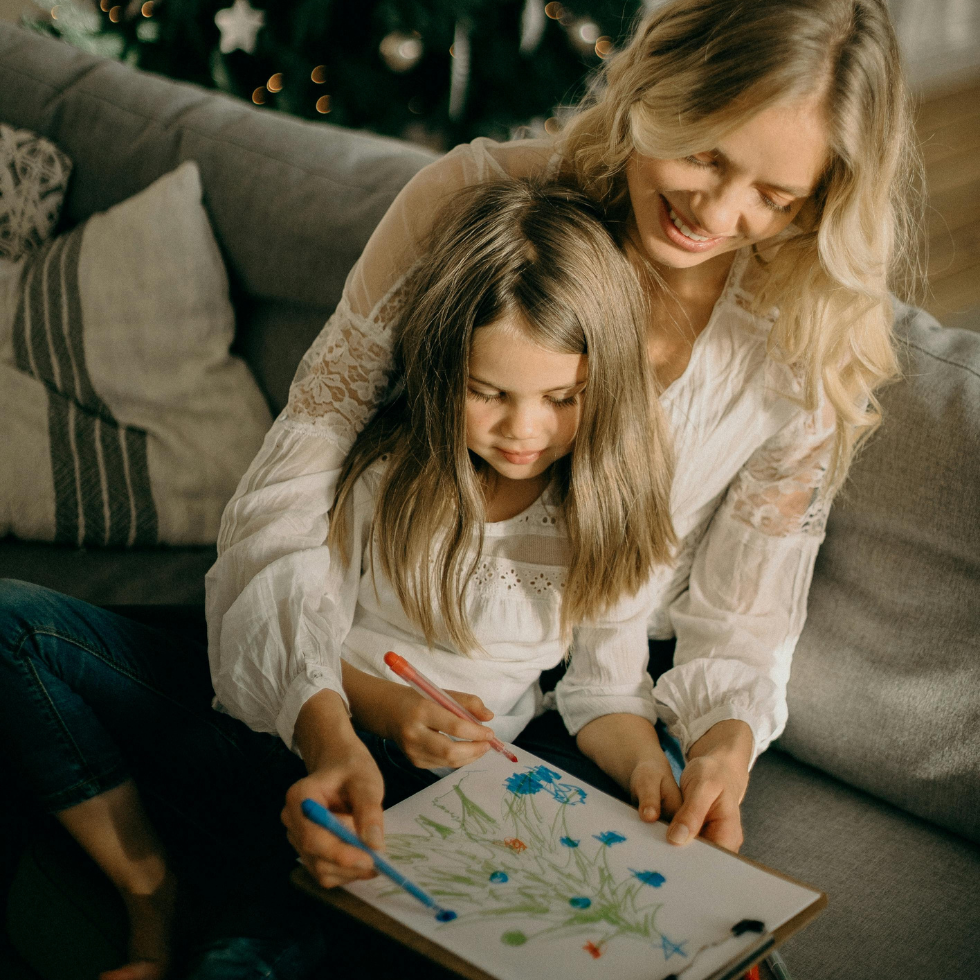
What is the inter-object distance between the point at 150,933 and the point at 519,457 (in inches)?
24.9

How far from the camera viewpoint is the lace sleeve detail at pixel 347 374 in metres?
1.05

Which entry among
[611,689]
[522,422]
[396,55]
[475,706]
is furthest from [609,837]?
[396,55]

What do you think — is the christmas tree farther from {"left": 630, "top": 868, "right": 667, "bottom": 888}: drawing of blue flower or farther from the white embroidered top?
{"left": 630, "top": 868, "right": 667, "bottom": 888}: drawing of blue flower

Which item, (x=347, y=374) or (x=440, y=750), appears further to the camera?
(x=347, y=374)

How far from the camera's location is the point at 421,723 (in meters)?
0.87

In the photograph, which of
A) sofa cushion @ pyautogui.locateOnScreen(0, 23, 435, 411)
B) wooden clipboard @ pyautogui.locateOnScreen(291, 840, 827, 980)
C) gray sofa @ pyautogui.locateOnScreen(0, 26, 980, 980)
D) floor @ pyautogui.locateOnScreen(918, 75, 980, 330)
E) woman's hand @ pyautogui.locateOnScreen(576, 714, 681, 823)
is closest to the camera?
wooden clipboard @ pyautogui.locateOnScreen(291, 840, 827, 980)

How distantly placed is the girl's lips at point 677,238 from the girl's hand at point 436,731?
19.8 inches

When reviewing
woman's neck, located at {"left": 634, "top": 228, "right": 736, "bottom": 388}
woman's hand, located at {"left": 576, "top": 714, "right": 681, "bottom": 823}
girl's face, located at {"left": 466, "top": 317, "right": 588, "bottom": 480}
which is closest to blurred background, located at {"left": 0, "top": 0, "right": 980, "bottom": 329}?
woman's neck, located at {"left": 634, "top": 228, "right": 736, "bottom": 388}

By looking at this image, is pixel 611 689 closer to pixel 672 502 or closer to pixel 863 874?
pixel 672 502

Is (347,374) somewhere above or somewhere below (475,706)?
above

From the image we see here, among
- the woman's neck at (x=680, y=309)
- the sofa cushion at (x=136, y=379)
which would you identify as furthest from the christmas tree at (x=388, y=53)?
the woman's neck at (x=680, y=309)

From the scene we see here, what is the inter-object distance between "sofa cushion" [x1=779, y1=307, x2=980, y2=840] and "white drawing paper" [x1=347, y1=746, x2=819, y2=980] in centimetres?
43

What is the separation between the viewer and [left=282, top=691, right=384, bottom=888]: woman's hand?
29.1 inches

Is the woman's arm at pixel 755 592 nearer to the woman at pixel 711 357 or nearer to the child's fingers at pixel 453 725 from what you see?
the woman at pixel 711 357
